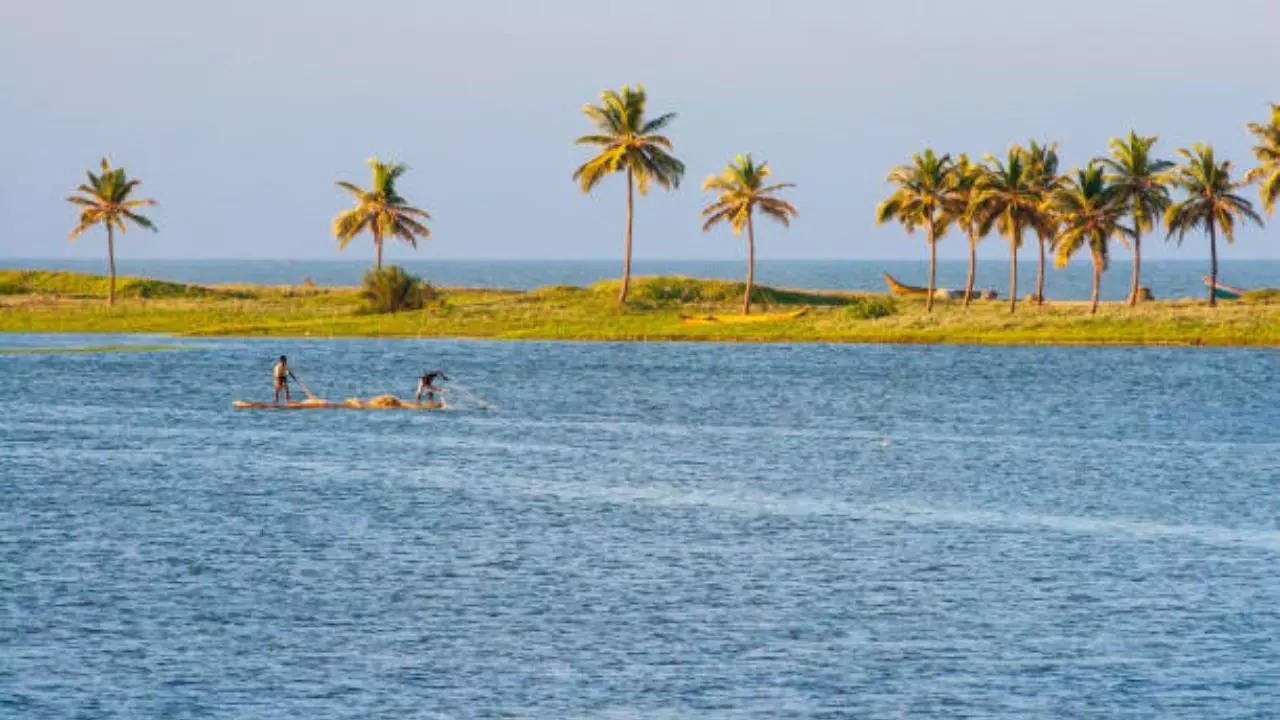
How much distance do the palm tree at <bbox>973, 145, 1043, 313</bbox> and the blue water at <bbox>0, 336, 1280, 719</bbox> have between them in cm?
5018

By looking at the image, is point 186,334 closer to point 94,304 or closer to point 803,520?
point 94,304

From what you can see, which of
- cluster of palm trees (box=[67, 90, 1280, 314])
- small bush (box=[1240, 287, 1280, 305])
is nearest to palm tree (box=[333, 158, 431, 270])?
cluster of palm trees (box=[67, 90, 1280, 314])

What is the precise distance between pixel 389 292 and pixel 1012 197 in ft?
169

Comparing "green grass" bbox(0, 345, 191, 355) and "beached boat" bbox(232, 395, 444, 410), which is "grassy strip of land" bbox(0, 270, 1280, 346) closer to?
"green grass" bbox(0, 345, 191, 355)

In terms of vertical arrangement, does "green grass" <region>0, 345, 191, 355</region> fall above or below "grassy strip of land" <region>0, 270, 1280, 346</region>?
below

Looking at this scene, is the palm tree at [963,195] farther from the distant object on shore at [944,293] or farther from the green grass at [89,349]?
the green grass at [89,349]

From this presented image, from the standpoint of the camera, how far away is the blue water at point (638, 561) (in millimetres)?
33688

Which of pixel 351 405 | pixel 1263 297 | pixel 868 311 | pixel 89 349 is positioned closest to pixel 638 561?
pixel 351 405

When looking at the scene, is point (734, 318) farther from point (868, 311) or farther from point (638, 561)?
point (638, 561)

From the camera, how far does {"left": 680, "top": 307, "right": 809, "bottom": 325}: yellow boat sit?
147 m

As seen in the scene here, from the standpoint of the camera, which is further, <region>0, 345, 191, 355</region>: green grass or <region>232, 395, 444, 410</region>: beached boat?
<region>0, 345, 191, 355</region>: green grass

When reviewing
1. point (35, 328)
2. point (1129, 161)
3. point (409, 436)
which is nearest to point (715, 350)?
point (1129, 161)

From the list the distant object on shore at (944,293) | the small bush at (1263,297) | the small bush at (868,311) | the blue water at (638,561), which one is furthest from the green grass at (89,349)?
the small bush at (1263,297)

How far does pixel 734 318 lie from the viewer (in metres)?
149
